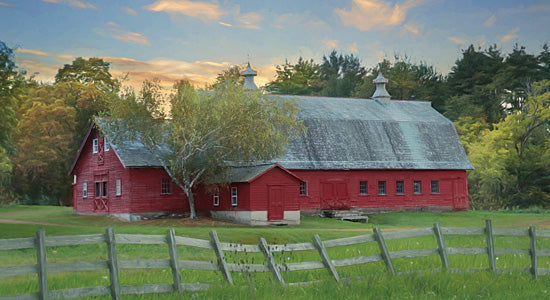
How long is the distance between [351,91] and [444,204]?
131ft

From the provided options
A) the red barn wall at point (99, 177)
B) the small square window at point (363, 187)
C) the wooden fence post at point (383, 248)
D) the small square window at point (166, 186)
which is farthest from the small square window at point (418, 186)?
the wooden fence post at point (383, 248)

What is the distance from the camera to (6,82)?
31.3m

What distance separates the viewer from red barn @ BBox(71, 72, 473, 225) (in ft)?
123

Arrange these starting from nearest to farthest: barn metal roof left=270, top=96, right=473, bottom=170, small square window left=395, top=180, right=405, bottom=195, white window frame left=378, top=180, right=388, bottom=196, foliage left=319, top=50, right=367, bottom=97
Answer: barn metal roof left=270, top=96, right=473, bottom=170 < white window frame left=378, top=180, right=388, bottom=196 < small square window left=395, top=180, right=405, bottom=195 < foliage left=319, top=50, right=367, bottom=97

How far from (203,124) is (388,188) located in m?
17.7

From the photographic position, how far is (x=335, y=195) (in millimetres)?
44156

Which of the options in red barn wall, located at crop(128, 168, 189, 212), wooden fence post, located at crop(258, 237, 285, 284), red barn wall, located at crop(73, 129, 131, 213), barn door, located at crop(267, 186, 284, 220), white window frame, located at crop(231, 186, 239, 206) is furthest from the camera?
red barn wall, located at crop(73, 129, 131, 213)

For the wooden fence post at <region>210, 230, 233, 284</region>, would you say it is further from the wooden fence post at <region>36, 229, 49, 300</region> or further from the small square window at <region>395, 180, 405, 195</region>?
the small square window at <region>395, 180, 405, 195</region>

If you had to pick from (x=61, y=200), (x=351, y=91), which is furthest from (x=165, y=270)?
(x=351, y=91)

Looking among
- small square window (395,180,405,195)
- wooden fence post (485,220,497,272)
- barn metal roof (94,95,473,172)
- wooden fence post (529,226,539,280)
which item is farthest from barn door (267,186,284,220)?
wooden fence post (529,226,539,280)

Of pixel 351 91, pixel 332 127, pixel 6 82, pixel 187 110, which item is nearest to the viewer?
pixel 6 82

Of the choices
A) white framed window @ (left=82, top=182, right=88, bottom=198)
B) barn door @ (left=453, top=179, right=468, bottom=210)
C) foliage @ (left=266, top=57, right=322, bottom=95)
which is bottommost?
barn door @ (left=453, top=179, right=468, bottom=210)

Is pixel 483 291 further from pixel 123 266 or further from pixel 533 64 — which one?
pixel 533 64

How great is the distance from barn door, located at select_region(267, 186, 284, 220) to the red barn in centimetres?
6
